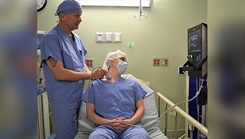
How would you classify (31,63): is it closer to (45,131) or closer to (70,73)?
(70,73)

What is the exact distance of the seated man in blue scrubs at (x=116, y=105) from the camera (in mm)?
1478

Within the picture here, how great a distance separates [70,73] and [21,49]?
1180mm

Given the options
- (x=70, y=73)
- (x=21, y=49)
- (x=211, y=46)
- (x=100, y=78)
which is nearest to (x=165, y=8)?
(x=100, y=78)

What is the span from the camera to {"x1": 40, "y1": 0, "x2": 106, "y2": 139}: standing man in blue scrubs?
149cm

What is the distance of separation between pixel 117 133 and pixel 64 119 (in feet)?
1.42

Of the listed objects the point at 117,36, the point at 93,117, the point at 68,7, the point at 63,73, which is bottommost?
the point at 93,117

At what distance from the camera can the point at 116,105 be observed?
162cm

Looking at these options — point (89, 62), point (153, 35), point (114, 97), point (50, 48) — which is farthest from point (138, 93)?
point (153, 35)

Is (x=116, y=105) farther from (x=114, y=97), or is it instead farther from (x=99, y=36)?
(x=99, y=36)

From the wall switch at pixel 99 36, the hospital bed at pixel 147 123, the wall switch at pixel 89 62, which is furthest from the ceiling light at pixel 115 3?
the hospital bed at pixel 147 123

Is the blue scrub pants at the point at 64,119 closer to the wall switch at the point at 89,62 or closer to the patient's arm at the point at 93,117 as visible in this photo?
the patient's arm at the point at 93,117

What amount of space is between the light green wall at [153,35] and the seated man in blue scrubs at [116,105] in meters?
0.82

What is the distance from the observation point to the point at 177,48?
2.68 meters

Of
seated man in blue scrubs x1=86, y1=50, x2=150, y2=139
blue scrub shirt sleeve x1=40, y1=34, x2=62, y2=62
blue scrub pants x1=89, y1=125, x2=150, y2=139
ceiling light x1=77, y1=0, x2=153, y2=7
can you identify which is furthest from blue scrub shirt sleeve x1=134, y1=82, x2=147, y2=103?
ceiling light x1=77, y1=0, x2=153, y2=7
